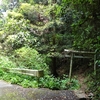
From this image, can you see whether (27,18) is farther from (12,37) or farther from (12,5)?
(12,5)

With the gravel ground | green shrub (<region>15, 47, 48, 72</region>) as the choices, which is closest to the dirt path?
the gravel ground

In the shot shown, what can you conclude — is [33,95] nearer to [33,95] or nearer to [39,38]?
[33,95]

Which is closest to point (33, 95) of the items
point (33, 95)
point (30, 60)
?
point (33, 95)

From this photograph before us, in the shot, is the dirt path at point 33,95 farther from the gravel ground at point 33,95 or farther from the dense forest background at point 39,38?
the dense forest background at point 39,38

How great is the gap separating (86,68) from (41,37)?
3.82 m

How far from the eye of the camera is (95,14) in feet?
18.7

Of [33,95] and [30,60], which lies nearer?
[33,95]

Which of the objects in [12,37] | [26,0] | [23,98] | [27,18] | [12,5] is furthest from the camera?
[12,5]

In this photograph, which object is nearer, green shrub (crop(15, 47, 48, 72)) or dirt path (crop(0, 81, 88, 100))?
dirt path (crop(0, 81, 88, 100))

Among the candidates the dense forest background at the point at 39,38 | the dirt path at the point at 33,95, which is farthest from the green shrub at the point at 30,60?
the dirt path at the point at 33,95

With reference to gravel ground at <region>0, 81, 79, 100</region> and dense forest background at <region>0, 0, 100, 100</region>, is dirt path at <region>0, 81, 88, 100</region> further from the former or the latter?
dense forest background at <region>0, 0, 100, 100</region>

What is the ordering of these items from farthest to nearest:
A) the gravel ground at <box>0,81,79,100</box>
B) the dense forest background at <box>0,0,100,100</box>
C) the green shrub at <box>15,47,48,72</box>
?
the dense forest background at <box>0,0,100,100</box>
the green shrub at <box>15,47,48,72</box>
the gravel ground at <box>0,81,79,100</box>

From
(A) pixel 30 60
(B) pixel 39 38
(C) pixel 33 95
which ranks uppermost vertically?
(B) pixel 39 38

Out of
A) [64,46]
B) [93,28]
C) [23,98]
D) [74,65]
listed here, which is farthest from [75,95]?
[74,65]
